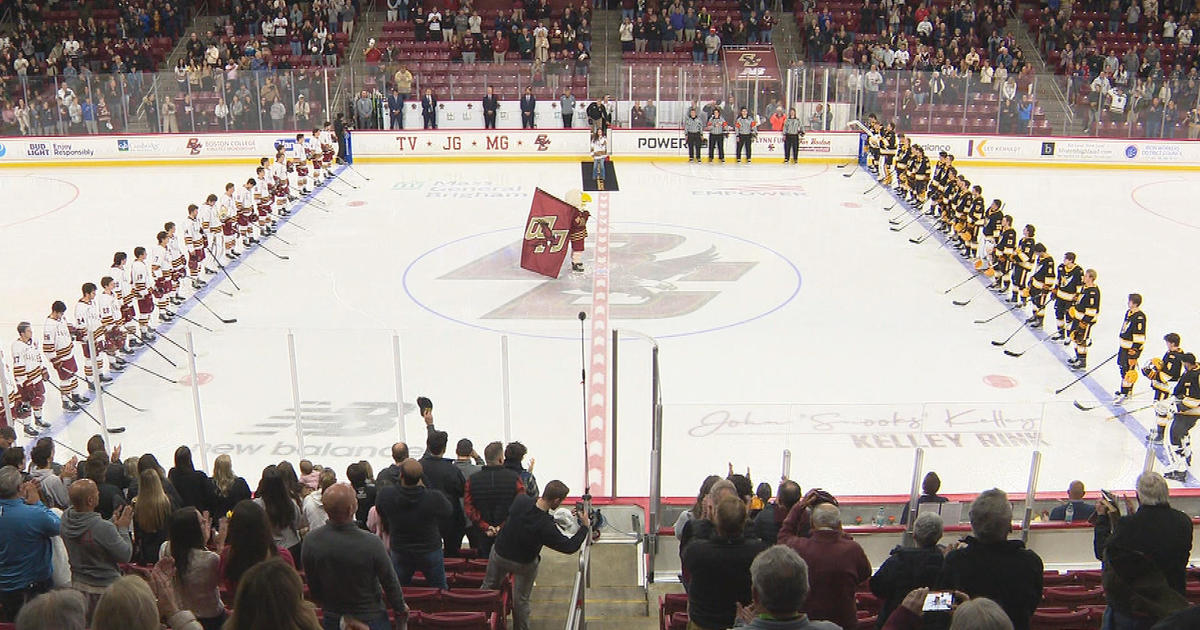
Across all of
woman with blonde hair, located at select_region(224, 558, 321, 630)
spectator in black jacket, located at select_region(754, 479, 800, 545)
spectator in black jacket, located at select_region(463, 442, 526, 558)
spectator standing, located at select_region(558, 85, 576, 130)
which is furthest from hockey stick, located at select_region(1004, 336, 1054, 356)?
spectator standing, located at select_region(558, 85, 576, 130)

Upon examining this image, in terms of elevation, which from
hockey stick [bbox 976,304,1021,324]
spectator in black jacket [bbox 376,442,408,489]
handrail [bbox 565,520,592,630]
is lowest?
hockey stick [bbox 976,304,1021,324]

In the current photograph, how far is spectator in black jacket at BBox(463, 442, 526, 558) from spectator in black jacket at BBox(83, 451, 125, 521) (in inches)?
76.6

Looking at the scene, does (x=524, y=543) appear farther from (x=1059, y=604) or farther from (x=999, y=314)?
(x=999, y=314)

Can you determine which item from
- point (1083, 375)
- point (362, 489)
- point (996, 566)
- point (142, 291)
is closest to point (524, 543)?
point (362, 489)

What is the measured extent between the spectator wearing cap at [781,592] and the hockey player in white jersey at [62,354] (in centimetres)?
826

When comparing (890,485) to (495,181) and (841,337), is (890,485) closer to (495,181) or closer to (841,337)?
(841,337)

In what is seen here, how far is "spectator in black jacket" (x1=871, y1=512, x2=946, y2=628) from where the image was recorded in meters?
4.55

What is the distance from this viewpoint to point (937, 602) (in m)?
4.05

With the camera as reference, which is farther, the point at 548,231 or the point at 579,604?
the point at 548,231

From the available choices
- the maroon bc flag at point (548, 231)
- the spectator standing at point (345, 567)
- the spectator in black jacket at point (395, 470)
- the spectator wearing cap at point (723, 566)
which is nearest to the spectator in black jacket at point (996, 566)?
the spectator wearing cap at point (723, 566)

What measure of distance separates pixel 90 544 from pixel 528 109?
63.7 feet

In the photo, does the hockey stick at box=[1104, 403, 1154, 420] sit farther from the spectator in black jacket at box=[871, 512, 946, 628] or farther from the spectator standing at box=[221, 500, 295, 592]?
the spectator standing at box=[221, 500, 295, 592]

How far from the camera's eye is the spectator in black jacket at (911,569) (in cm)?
455

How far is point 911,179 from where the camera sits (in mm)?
18141
